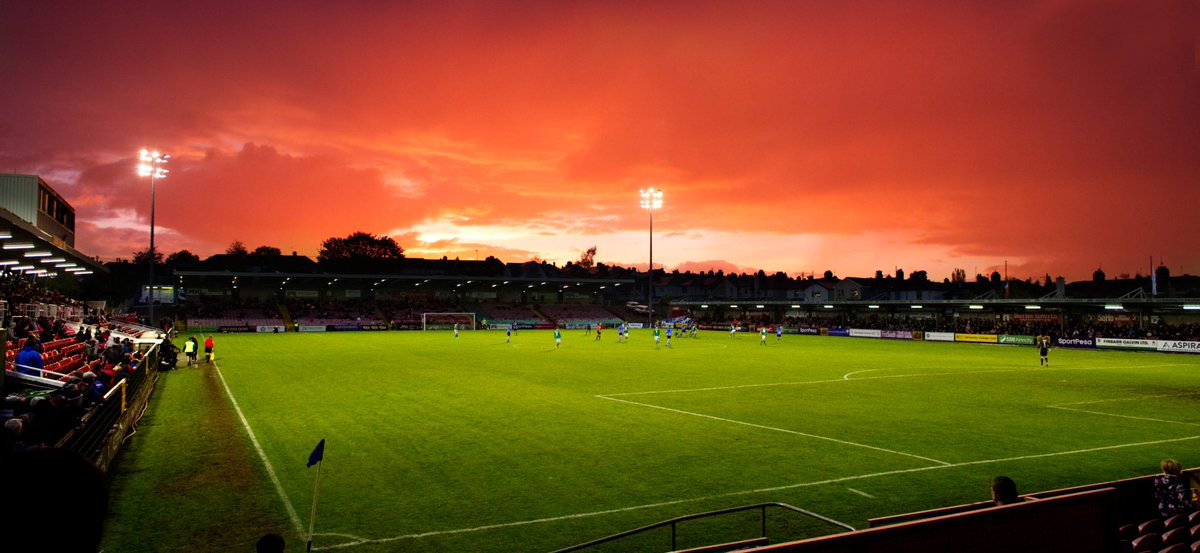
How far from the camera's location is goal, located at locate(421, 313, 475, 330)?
284ft

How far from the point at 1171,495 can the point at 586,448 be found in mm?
10142

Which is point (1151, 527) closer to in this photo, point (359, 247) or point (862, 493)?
point (862, 493)

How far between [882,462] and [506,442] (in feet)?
26.6

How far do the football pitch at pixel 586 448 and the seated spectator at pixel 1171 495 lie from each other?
3.01 metres

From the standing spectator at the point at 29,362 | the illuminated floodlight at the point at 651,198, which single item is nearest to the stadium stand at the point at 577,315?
the illuminated floodlight at the point at 651,198

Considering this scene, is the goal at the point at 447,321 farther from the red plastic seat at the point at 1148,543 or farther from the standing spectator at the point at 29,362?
the red plastic seat at the point at 1148,543

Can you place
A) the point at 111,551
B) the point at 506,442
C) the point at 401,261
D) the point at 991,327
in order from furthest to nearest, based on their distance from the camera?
the point at 401,261
the point at 991,327
the point at 506,442
the point at 111,551

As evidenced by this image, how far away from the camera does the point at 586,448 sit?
51.2 feet

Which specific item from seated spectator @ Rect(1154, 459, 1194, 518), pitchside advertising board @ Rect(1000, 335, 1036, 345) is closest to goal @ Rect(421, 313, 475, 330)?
pitchside advertising board @ Rect(1000, 335, 1036, 345)


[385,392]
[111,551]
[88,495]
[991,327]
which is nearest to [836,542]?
[88,495]

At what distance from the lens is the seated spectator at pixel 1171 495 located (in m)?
8.69

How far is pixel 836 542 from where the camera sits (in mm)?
5422

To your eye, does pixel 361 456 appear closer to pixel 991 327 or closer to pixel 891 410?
pixel 891 410

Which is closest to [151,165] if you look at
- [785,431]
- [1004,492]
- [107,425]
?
[107,425]
